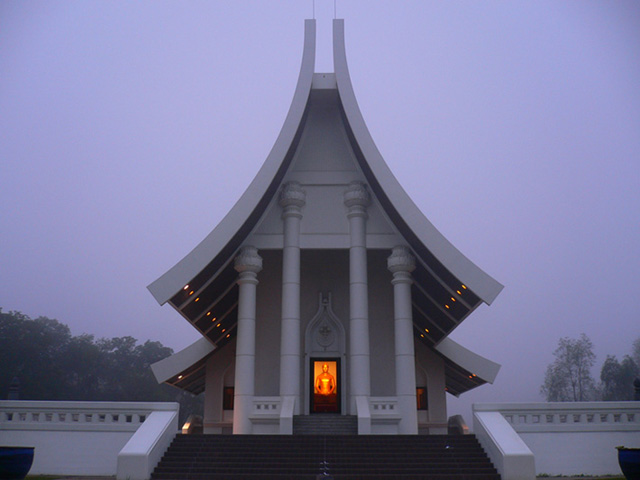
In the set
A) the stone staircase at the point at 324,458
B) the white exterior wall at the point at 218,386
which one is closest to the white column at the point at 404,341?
the stone staircase at the point at 324,458

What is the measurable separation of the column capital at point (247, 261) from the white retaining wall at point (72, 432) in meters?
4.73

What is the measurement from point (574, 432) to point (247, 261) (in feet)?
30.1

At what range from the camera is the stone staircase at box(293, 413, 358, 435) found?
15.8 m

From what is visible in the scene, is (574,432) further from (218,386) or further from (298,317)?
(218,386)

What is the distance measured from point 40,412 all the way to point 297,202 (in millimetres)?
8472

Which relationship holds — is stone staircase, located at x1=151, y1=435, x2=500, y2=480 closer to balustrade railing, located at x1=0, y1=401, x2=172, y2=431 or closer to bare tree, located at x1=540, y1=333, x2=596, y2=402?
balustrade railing, located at x1=0, y1=401, x2=172, y2=431

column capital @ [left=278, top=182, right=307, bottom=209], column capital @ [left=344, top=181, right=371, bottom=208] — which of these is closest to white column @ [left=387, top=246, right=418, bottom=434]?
column capital @ [left=344, top=181, right=371, bottom=208]

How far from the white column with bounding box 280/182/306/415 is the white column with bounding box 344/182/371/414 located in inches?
58.0

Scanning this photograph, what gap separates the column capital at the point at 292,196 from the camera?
1764 centimetres

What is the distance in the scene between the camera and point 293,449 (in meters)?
12.7

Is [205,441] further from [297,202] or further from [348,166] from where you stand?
[348,166]

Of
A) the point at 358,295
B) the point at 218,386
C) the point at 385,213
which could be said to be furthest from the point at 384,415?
the point at 218,386

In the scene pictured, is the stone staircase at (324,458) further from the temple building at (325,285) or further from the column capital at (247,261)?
the column capital at (247,261)

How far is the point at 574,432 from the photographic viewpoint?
13172 mm
